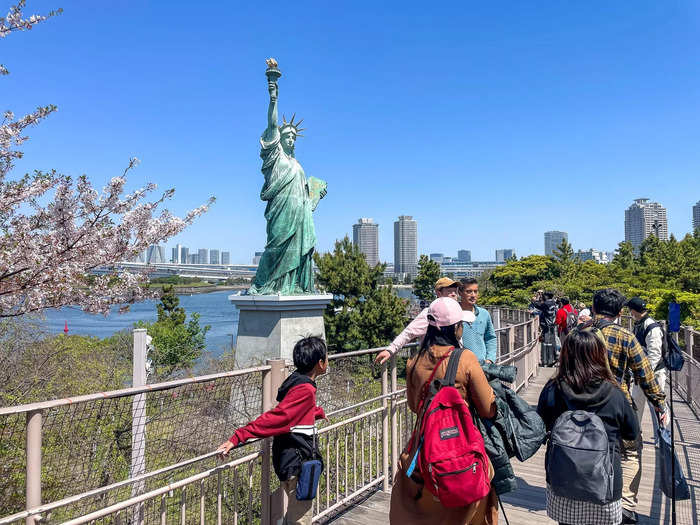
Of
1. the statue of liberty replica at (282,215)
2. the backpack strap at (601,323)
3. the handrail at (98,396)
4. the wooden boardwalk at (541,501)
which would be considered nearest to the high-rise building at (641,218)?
the statue of liberty replica at (282,215)

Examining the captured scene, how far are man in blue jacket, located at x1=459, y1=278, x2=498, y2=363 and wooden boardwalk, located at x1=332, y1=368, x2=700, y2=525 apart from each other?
140cm

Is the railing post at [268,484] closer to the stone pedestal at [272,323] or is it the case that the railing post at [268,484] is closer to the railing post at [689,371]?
the railing post at [689,371]

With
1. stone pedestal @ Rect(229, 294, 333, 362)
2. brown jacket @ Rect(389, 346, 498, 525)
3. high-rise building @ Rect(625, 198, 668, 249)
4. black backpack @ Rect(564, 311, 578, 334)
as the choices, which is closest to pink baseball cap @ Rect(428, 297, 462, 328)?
brown jacket @ Rect(389, 346, 498, 525)

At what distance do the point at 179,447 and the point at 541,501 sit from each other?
3.25m

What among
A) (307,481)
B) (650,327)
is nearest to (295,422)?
(307,481)

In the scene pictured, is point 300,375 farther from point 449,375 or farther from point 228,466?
point 449,375

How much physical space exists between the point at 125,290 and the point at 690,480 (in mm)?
7552

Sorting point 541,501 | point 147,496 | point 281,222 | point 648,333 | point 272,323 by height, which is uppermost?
point 281,222

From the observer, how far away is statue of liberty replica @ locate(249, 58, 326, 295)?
14.5 metres

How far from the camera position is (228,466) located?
279cm

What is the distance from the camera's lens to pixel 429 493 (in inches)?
93.7

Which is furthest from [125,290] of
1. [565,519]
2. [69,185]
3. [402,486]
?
[565,519]

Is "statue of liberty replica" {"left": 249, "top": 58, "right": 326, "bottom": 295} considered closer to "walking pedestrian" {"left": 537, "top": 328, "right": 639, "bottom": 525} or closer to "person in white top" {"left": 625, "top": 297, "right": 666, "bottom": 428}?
"person in white top" {"left": 625, "top": 297, "right": 666, "bottom": 428}

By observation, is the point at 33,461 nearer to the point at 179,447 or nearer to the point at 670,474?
the point at 179,447
